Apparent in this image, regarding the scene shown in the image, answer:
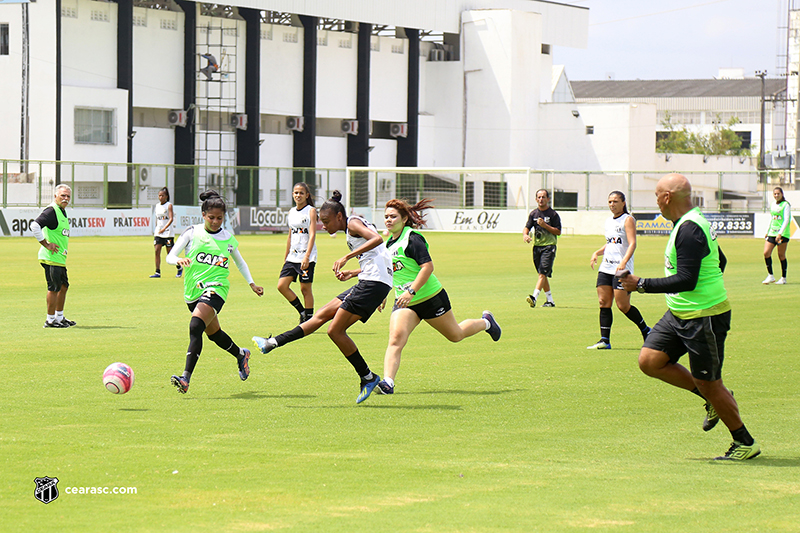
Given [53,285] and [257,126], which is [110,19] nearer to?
[257,126]

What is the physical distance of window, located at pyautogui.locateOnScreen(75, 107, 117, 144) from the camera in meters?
51.6

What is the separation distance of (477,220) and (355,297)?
1773 inches

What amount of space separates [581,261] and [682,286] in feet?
83.8

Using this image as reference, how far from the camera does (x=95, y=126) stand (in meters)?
52.2

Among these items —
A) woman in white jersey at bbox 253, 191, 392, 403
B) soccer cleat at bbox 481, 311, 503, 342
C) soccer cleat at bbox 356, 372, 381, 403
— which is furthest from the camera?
soccer cleat at bbox 481, 311, 503, 342

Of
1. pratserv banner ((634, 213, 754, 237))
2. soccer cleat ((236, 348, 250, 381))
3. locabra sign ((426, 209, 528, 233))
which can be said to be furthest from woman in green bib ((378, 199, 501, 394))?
locabra sign ((426, 209, 528, 233))

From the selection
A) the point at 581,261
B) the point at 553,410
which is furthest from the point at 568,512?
the point at 581,261

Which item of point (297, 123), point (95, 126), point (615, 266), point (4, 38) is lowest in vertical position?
point (615, 266)

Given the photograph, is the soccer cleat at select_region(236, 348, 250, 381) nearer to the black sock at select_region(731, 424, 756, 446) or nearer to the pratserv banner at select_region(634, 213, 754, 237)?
the black sock at select_region(731, 424, 756, 446)

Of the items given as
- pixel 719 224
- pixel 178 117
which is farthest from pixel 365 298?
pixel 178 117

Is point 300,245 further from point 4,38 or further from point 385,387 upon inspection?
point 4,38

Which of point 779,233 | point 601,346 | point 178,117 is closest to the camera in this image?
point 601,346

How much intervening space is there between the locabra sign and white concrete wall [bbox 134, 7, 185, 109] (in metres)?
15.9

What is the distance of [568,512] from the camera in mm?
5703
